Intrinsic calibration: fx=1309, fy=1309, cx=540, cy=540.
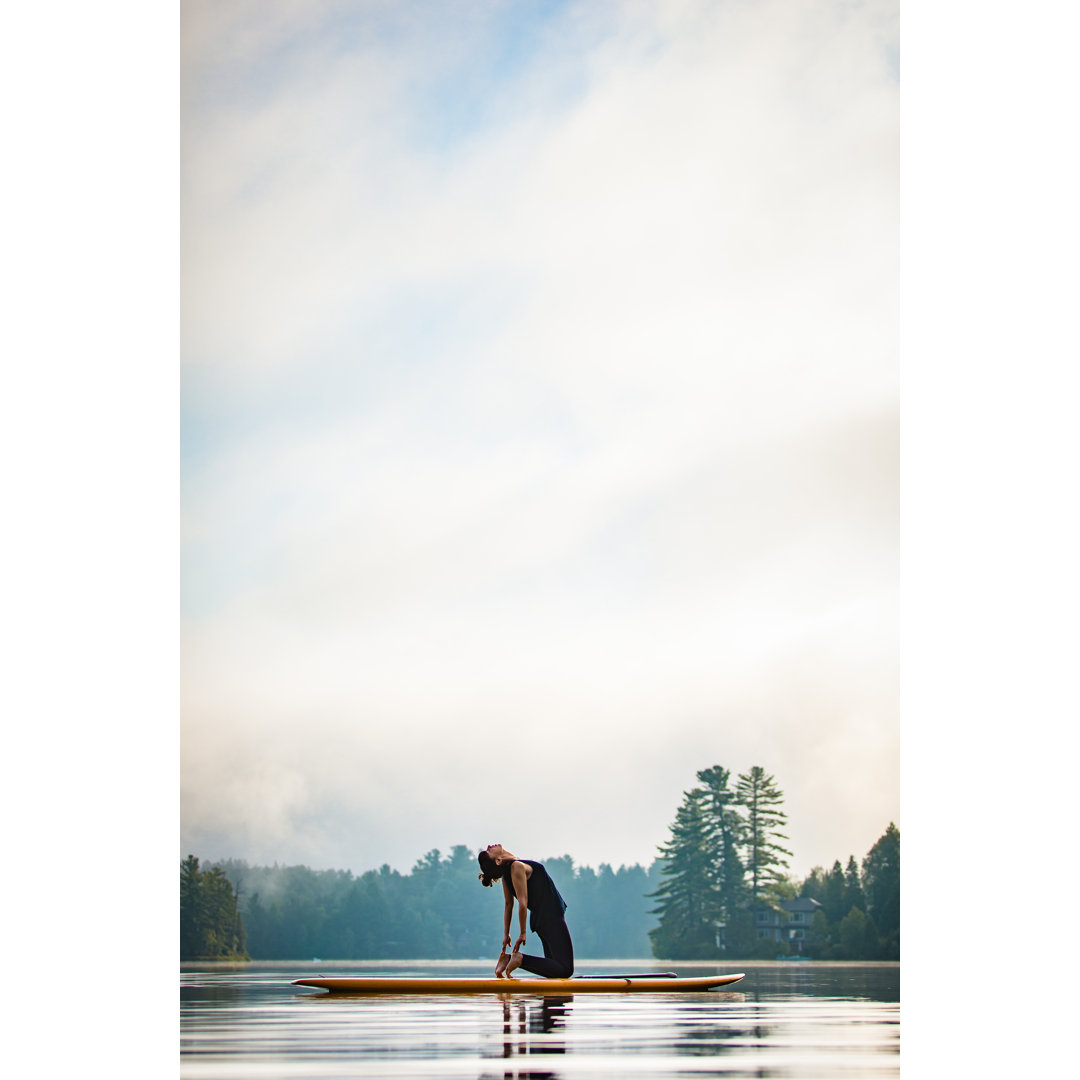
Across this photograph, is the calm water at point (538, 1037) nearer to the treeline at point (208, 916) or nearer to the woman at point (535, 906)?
the woman at point (535, 906)

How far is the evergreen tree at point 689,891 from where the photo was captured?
89.9 ft

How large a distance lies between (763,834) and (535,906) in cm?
2132

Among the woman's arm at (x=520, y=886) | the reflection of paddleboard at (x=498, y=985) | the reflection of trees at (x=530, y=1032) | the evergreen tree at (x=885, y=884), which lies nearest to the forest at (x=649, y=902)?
the evergreen tree at (x=885, y=884)

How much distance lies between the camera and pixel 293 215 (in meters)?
15.6

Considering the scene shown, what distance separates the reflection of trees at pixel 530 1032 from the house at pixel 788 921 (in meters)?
20.1

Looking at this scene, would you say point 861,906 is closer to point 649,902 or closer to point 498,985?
point 649,902

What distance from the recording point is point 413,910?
2977 centimetres

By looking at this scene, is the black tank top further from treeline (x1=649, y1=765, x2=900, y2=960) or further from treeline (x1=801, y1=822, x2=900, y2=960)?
treeline (x1=649, y1=765, x2=900, y2=960)

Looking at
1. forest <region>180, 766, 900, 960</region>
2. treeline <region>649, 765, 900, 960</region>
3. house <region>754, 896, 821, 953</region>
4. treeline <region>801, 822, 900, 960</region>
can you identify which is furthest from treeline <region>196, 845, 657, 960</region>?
treeline <region>801, 822, 900, 960</region>

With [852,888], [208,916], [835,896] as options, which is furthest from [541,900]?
[835,896]

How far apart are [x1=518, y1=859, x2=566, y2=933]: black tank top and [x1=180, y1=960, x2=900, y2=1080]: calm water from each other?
41cm
